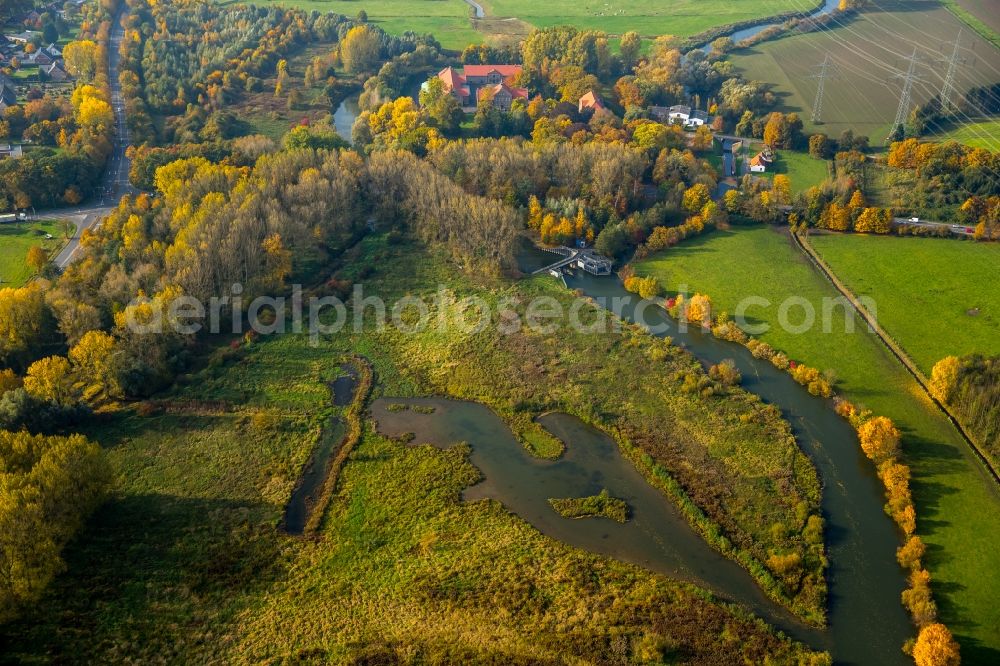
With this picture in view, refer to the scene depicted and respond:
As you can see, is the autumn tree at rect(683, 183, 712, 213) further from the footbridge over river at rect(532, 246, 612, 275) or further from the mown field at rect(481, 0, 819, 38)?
the mown field at rect(481, 0, 819, 38)

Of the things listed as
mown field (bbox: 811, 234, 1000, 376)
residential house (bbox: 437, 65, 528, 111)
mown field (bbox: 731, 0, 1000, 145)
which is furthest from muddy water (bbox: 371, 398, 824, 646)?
mown field (bbox: 731, 0, 1000, 145)

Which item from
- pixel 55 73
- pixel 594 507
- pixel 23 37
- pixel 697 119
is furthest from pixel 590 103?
pixel 23 37

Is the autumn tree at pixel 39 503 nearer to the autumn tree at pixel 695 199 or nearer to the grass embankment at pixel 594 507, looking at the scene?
the grass embankment at pixel 594 507

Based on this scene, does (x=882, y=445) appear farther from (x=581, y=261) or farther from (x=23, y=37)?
(x=23, y=37)

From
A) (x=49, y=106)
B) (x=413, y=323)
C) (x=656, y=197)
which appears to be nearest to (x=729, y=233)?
(x=656, y=197)

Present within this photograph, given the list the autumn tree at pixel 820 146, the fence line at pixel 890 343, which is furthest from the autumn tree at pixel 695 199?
the autumn tree at pixel 820 146

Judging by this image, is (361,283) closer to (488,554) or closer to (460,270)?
(460,270)
